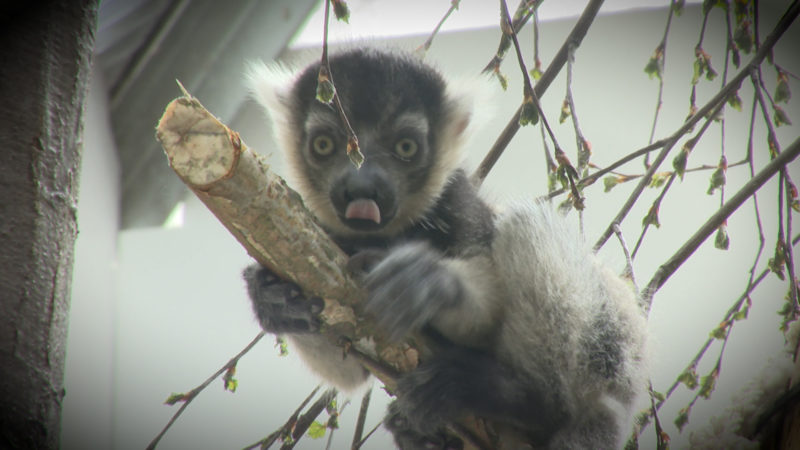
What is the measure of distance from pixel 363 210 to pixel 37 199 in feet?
3.44

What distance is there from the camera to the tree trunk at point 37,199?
1480 millimetres

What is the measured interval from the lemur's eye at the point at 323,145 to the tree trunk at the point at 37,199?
41.3 inches

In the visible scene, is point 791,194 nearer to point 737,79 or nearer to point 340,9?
point 737,79

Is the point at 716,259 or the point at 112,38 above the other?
the point at 112,38

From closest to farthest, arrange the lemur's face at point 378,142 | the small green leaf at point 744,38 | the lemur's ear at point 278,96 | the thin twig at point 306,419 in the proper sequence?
1. the small green leaf at point 744,38
2. the thin twig at point 306,419
3. the lemur's face at point 378,142
4. the lemur's ear at point 278,96

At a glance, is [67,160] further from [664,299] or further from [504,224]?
[664,299]

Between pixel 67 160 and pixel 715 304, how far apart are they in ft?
12.0

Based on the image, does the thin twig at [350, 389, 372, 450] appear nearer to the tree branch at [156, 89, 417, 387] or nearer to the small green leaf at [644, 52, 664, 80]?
the tree branch at [156, 89, 417, 387]

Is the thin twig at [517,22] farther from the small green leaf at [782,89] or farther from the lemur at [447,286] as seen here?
the small green leaf at [782,89]

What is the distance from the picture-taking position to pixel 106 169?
4.27m

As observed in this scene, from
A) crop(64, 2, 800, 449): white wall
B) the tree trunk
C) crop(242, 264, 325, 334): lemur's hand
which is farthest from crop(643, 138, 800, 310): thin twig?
the tree trunk

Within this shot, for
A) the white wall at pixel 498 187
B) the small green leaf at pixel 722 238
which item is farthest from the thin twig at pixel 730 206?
the white wall at pixel 498 187

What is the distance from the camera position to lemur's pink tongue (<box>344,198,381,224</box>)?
2324 mm

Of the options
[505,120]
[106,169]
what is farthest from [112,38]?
[505,120]
